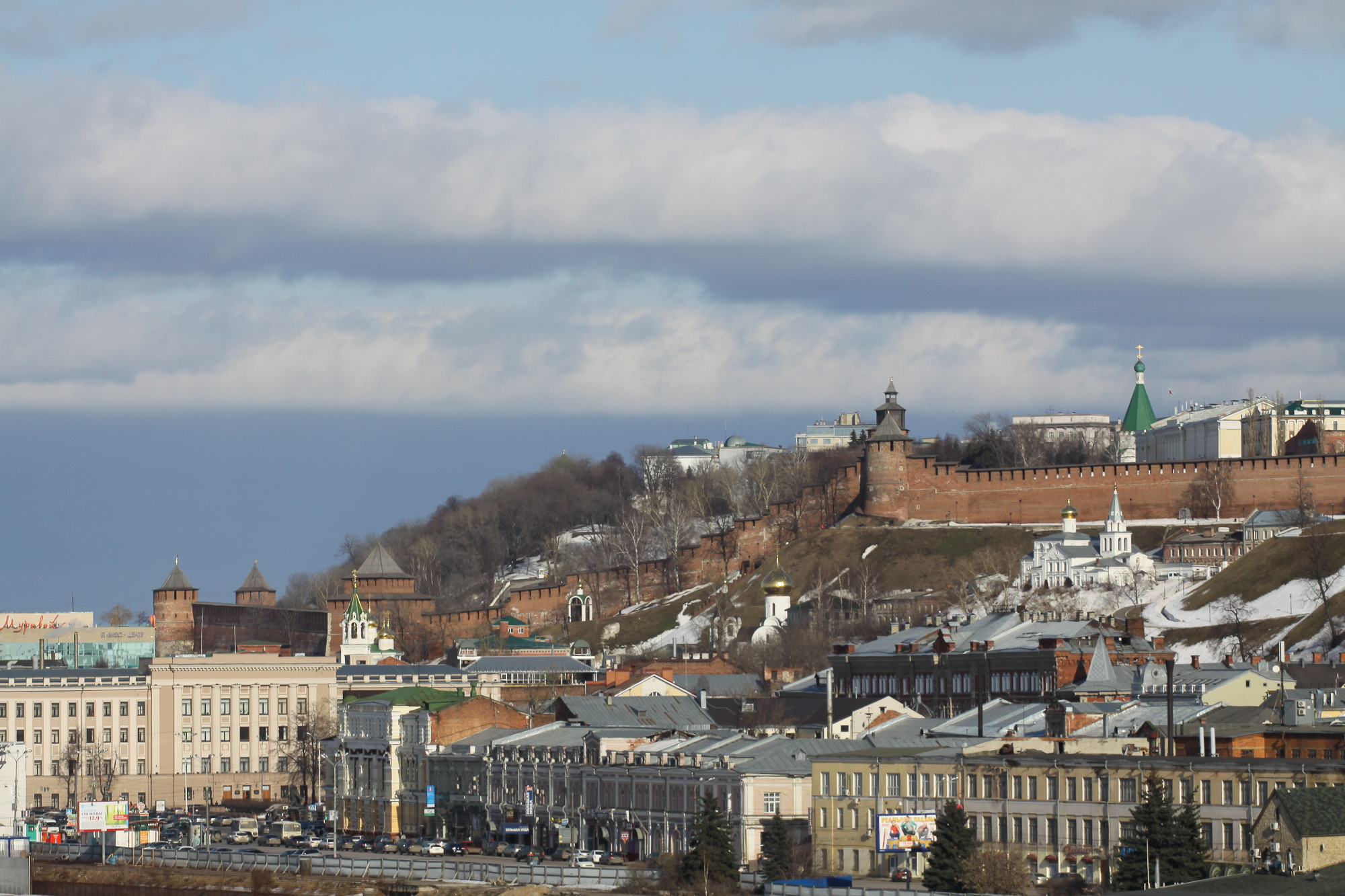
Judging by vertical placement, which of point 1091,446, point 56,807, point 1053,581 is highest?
point 1091,446

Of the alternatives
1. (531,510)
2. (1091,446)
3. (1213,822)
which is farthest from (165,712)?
(1091,446)

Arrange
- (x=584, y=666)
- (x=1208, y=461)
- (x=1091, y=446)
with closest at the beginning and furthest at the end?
1. (x=584, y=666)
2. (x=1208, y=461)
3. (x=1091, y=446)

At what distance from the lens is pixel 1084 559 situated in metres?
110

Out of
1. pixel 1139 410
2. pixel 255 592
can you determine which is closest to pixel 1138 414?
pixel 1139 410

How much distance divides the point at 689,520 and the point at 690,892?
95.9 m

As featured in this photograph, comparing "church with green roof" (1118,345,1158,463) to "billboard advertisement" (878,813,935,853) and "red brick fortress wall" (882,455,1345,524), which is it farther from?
"billboard advertisement" (878,813,935,853)

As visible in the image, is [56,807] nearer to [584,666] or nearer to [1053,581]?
[584,666]

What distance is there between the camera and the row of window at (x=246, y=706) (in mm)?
91750

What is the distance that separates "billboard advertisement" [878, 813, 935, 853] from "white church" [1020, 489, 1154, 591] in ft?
188

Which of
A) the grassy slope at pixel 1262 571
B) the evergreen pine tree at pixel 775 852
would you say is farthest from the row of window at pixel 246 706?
the evergreen pine tree at pixel 775 852

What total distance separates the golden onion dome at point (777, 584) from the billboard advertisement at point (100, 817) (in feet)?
164

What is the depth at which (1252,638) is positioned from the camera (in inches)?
3674

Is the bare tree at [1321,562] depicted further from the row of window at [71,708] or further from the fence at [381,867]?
the row of window at [71,708]

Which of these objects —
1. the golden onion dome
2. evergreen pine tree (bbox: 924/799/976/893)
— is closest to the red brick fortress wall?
the golden onion dome
